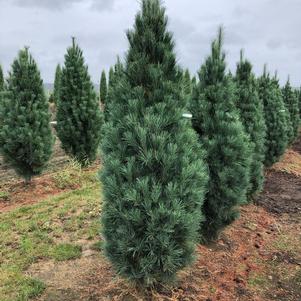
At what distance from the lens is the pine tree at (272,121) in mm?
13828

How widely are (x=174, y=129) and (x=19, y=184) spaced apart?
24.9ft

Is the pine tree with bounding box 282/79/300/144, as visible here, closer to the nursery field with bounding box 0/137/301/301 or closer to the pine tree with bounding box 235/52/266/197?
the pine tree with bounding box 235/52/266/197

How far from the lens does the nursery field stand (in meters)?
4.89

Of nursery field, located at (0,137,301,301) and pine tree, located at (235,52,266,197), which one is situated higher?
pine tree, located at (235,52,266,197)

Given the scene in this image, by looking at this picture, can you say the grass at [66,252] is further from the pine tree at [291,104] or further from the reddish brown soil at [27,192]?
the pine tree at [291,104]

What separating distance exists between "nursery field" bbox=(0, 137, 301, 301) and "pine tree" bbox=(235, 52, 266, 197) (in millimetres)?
852

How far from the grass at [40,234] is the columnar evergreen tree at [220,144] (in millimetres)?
2081

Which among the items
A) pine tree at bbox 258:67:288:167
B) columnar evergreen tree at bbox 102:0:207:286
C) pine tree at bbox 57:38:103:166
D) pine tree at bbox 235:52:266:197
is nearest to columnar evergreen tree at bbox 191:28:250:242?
columnar evergreen tree at bbox 102:0:207:286

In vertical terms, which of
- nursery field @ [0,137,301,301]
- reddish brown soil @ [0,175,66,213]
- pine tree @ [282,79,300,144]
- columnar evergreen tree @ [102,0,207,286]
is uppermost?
pine tree @ [282,79,300,144]

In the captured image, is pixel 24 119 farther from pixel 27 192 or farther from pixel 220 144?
pixel 220 144

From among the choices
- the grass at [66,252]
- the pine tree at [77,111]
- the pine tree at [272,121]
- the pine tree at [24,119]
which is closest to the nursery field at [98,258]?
the grass at [66,252]

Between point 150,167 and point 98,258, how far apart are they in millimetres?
2189

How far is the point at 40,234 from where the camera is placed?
657cm

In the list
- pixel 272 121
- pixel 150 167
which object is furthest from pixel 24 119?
pixel 272 121
